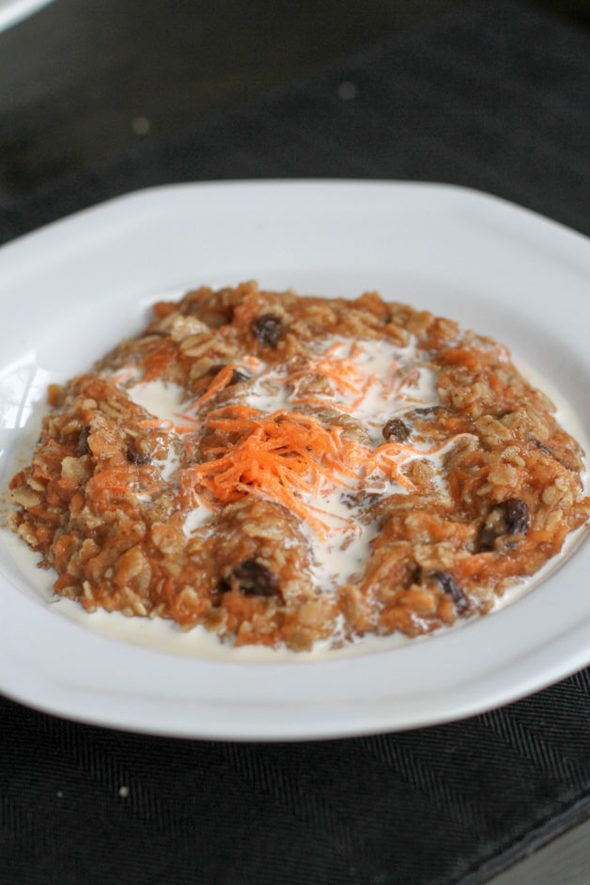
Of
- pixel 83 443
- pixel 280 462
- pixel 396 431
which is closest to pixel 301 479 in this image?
pixel 280 462

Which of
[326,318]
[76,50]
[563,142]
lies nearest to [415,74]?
[563,142]

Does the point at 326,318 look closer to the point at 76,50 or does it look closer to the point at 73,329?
the point at 73,329

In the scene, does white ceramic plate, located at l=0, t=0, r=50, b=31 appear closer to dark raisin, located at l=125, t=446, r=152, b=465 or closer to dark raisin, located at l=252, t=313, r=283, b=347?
dark raisin, located at l=252, t=313, r=283, b=347

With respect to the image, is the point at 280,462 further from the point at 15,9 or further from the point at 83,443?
the point at 15,9

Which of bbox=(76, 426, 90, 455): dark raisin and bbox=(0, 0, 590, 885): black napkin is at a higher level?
bbox=(76, 426, 90, 455): dark raisin

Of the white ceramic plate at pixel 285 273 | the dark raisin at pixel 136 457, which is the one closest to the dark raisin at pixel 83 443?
the dark raisin at pixel 136 457

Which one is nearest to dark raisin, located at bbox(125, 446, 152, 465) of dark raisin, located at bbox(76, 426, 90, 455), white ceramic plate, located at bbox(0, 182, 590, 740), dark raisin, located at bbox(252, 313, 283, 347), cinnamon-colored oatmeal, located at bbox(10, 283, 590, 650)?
cinnamon-colored oatmeal, located at bbox(10, 283, 590, 650)
